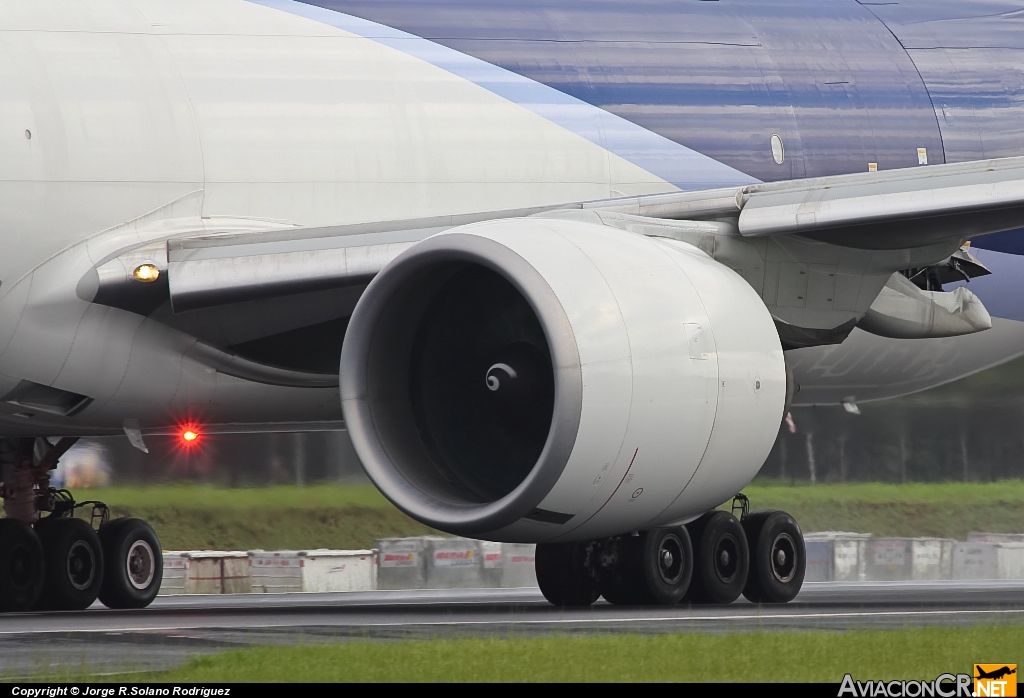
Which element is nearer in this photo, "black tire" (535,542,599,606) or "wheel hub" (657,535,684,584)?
"wheel hub" (657,535,684,584)

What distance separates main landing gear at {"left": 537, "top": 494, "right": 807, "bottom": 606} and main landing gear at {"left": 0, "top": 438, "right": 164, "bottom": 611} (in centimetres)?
308

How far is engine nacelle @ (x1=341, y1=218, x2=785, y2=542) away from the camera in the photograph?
7.76 meters

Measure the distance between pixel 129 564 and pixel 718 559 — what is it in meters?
4.21

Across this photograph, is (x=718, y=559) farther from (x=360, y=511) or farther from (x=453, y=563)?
(x=453, y=563)

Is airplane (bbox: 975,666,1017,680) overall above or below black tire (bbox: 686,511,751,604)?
below

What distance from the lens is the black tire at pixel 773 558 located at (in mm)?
12406

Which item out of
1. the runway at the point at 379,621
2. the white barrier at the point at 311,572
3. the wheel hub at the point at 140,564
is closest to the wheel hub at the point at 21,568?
the runway at the point at 379,621

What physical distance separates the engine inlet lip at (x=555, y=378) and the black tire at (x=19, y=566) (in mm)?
4575

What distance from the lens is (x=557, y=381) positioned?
766cm

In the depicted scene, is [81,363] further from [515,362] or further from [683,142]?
[683,142]

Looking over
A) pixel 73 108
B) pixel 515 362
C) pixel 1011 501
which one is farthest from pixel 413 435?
pixel 1011 501

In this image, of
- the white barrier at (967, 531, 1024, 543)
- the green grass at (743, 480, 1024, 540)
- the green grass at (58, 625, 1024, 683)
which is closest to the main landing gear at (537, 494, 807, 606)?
the green grass at (58, 625, 1024, 683)

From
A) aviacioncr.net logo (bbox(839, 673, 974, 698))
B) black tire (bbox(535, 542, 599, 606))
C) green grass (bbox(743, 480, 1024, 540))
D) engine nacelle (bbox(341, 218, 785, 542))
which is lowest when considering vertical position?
aviacioncr.net logo (bbox(839, 673, 974, 698))

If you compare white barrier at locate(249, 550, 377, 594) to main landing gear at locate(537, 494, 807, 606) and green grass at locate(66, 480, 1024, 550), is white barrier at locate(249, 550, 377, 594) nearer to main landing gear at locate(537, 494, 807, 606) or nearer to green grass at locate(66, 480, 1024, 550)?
green grass at locate(66, 480, 1024, 550)
